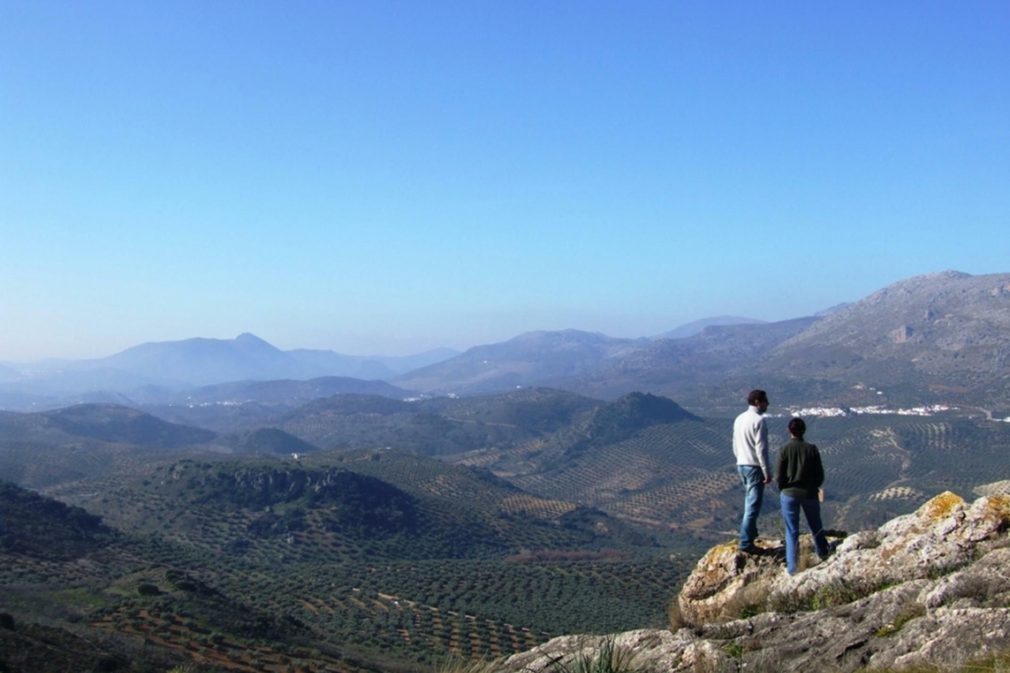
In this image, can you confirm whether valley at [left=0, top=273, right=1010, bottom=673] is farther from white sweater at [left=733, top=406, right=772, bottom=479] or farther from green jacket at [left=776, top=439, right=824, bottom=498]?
green jacket at [left=776, top=439, right=824, bottom=498]

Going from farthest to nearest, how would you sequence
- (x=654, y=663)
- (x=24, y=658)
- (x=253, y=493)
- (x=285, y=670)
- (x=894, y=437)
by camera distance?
1. (x=894, y=437)
2. (x=253, y=493)
3. (x=285, y=670)
4. (x=24, y=658)
5. (x=654, y=663)

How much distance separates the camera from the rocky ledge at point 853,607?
5957 millimetres

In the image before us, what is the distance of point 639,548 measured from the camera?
293ft

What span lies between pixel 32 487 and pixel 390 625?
79.1 metres

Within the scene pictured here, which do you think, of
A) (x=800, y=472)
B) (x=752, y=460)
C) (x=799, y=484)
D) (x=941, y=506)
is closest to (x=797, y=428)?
(x=800, y=472)

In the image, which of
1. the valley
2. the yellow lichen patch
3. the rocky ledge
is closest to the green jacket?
the rocky ledge

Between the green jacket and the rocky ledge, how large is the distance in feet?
2.61

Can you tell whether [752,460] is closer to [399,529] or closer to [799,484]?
[799,484]

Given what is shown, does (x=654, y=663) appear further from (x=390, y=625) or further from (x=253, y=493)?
(x=253, y=493)

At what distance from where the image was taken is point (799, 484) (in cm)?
963

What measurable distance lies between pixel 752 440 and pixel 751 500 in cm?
78

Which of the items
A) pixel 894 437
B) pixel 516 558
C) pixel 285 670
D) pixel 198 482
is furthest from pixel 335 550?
pixel 894 437

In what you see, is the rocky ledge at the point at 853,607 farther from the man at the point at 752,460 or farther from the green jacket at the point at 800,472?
the green jacket at the point at 800,472

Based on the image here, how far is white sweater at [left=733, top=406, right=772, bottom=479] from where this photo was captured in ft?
33.1
